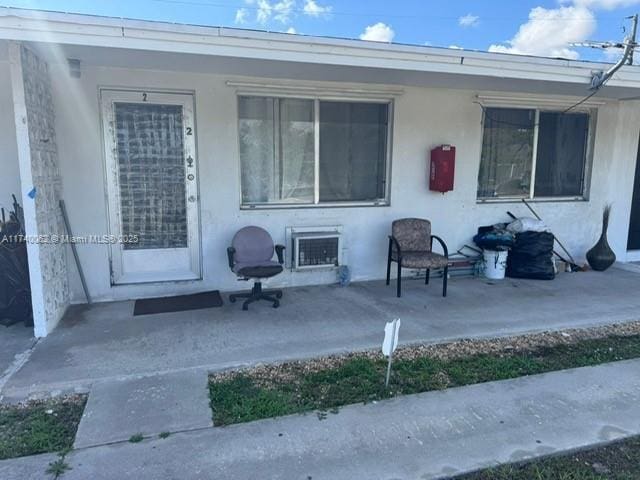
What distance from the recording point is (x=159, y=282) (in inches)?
190

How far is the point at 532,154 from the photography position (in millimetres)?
6078

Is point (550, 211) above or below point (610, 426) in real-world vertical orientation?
above

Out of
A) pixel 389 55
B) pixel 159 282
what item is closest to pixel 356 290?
pixel 159 282

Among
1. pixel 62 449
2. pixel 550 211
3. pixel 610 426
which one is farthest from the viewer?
pixel 550 211

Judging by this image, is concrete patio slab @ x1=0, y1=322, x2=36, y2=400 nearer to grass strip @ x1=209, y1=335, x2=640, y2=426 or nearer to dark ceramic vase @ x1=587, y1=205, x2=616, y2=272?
grass strip @ x1=209, y1=335, x2=640, y2=426

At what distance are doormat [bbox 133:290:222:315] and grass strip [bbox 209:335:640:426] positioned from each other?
1.53 m

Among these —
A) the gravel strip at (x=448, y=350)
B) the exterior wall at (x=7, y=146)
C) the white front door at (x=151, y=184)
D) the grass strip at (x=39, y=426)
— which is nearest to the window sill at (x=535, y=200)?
the gravel strip at (x=448, y=350)

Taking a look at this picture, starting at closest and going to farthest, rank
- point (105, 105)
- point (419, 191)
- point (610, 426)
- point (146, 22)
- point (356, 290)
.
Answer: point (610, 426), point (146, 22), point (105, 105), point (356, 290), point (419, 191)

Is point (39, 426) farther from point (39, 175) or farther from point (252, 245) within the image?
point (252, 245)

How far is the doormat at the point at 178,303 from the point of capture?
14.5 ft

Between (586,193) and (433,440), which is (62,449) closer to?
(433,440)

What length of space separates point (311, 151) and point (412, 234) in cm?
148

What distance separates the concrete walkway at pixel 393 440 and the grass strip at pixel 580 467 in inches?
2.0

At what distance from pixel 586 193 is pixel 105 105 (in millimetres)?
6077
